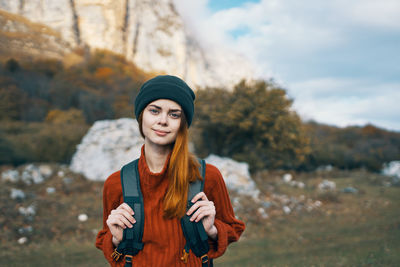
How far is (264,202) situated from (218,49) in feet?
305

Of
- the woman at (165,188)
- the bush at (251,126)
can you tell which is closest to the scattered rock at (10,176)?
the bush at (251,126)

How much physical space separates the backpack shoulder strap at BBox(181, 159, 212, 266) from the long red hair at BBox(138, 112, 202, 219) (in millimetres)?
36

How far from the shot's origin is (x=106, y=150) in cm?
1315

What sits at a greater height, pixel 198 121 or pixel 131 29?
pixel 131 29

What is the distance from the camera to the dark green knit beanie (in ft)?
6.08

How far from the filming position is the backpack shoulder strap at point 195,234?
179 centimetres

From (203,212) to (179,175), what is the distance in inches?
9.9

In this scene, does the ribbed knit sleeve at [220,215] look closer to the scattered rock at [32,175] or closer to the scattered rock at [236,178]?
the scattered rock at [236,178]

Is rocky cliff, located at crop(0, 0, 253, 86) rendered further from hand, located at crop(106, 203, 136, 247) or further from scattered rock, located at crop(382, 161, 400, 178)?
hand, located at crop(106, 203, 136, 247)

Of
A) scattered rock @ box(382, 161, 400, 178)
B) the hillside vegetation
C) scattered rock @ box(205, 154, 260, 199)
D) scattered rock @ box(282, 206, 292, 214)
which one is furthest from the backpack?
scattered rock @ box(382, 161, 400, 178)

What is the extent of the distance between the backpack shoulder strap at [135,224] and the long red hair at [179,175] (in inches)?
5.9

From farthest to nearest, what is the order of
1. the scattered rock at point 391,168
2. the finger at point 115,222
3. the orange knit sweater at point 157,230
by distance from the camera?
the scattered rock at point 391,168, the orange knit sweater at point 157,230, the finger at point 115,222

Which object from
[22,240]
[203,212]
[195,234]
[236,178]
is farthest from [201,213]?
[236,178]

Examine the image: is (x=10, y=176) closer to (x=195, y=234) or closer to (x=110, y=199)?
(x=110, y=199)
